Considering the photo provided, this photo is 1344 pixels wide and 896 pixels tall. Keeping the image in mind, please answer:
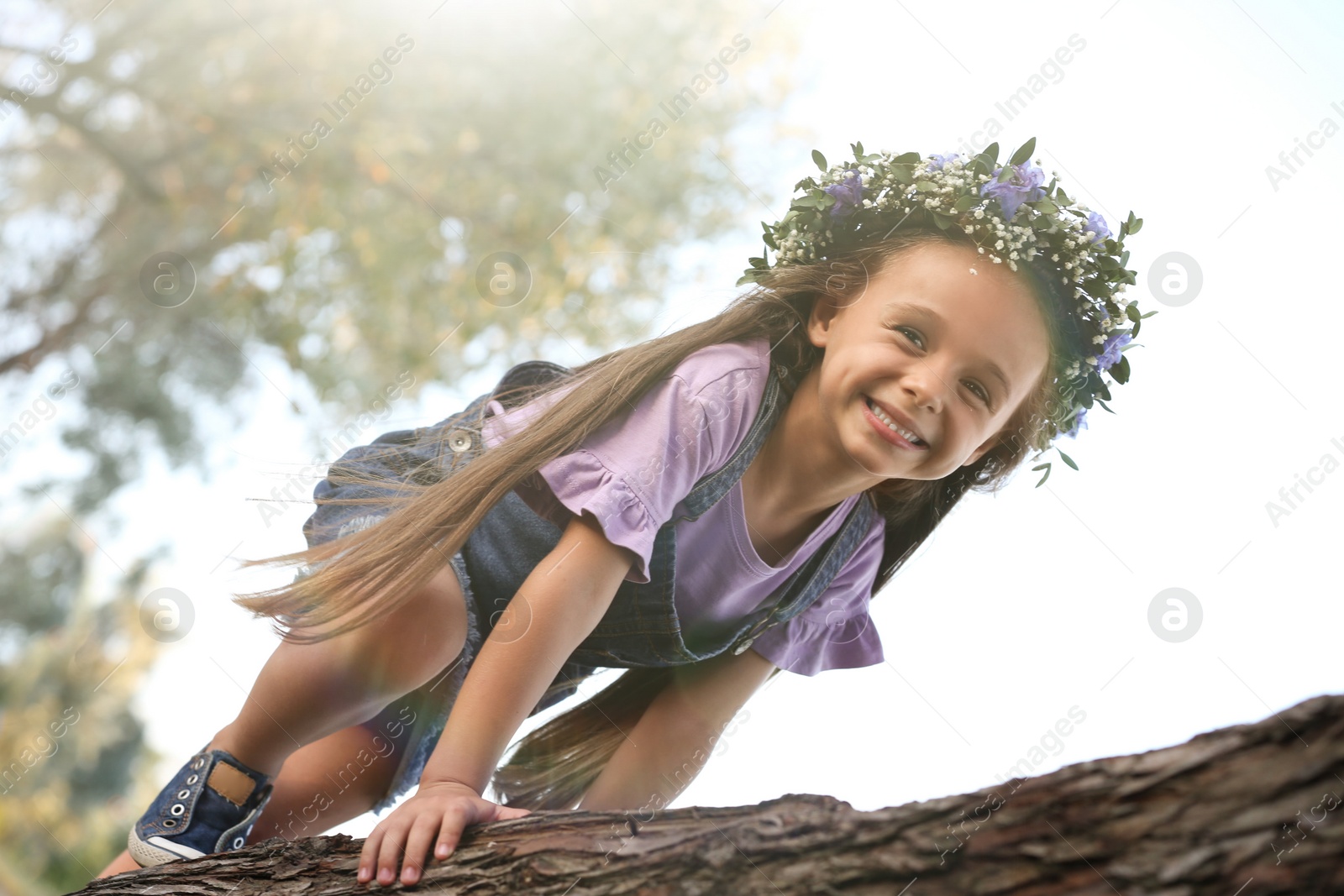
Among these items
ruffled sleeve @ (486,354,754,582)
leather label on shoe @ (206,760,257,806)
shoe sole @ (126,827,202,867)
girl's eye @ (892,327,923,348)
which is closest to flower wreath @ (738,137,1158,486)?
girl's eye @ (892,327,923,348)

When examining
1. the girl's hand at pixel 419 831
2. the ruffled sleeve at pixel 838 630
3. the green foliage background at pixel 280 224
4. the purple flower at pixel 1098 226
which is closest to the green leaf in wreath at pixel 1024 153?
the purple flower at pixel 1098 226

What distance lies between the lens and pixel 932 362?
1.12 m

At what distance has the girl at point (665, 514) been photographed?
1119 millimetres

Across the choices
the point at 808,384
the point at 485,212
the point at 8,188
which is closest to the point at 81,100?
the point at 8,188

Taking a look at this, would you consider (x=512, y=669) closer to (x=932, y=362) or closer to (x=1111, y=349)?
(x=932, y=362)

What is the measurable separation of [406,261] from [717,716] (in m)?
2.98

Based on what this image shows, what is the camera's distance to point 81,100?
3.75 meters

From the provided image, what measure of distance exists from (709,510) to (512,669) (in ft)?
1.15

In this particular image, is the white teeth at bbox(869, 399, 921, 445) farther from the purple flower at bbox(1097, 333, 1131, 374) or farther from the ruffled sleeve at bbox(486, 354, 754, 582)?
the purple flower at bbox(1097, 333, 1131, 374)

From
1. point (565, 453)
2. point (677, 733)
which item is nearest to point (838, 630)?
point (677, 733)

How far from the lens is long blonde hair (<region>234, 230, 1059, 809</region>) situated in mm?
1141

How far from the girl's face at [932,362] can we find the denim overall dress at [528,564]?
13 cm

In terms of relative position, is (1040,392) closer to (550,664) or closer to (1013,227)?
(1013,227)

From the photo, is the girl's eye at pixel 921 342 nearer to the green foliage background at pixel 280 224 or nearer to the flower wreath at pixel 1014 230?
the flower wreath at pixel 1014 230
